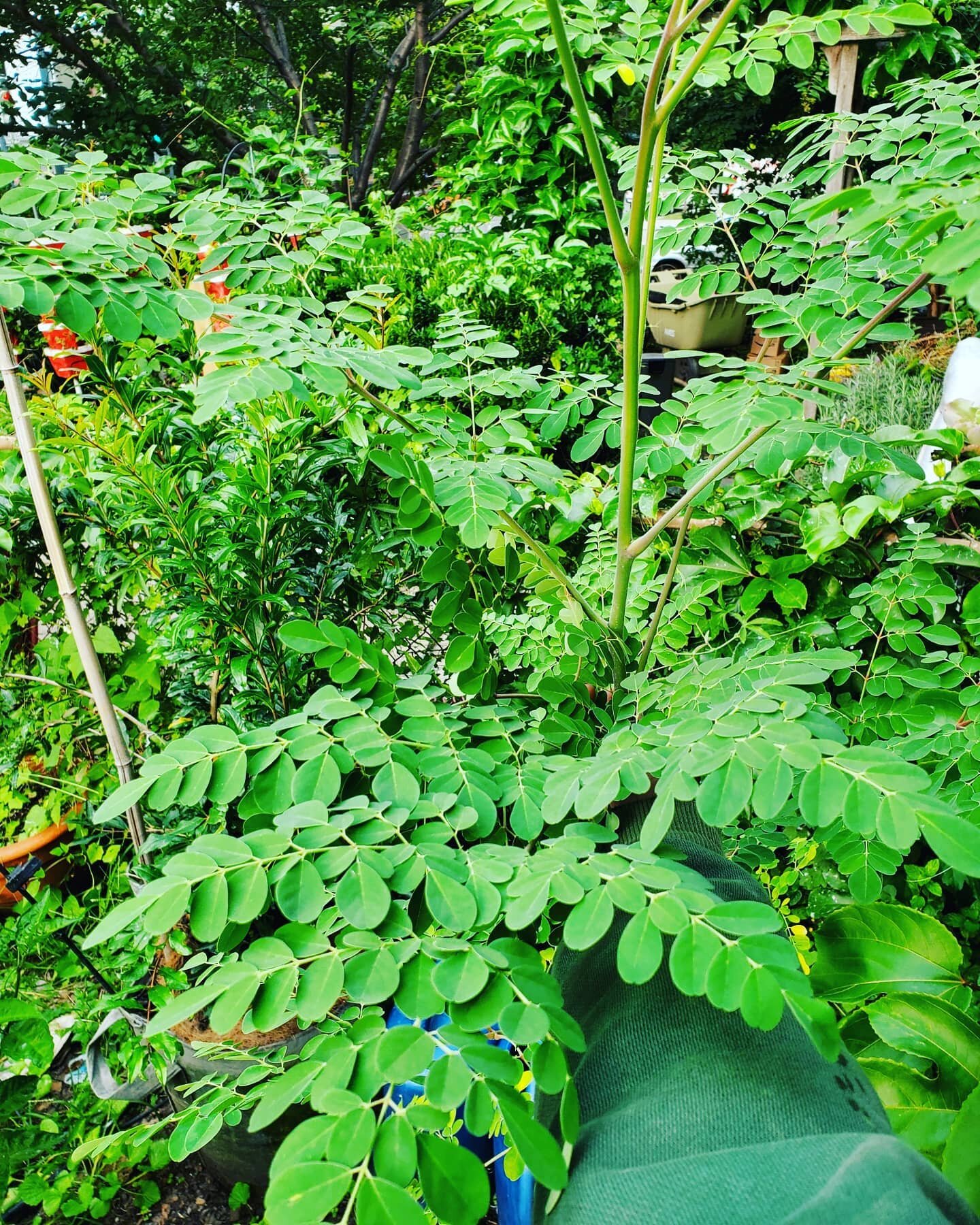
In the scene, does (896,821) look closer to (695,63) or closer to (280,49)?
(695,63)

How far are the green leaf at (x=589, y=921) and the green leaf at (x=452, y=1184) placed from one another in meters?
0.19

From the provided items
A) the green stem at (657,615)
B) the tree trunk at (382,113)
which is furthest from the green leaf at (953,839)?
the tree trunk at (382,113)

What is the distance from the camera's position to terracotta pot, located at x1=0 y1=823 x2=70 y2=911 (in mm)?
2623

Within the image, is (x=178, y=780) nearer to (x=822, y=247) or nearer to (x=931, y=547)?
(x=822, y=247)

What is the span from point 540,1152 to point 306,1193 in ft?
0.58

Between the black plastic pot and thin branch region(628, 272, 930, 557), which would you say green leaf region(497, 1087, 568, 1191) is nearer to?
thin branch region(628, 272, 930, 557)

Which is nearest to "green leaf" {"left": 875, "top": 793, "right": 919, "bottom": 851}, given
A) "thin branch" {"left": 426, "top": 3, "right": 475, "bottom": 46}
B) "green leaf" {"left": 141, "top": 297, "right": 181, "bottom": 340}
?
"green leaf" {"left": 141, "top": 297, "right": 181, "bottom": 340}

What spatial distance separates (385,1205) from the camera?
2.04 ft

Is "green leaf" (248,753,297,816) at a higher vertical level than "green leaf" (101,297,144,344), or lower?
lower

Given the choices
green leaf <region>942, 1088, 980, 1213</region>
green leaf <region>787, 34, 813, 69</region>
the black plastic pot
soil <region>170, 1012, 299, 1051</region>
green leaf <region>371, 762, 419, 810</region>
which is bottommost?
the black plastic pot

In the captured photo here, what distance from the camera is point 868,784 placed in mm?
847

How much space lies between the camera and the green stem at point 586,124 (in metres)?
0.96

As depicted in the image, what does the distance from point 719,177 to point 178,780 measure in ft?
4.81

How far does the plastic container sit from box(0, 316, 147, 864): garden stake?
5.98m
